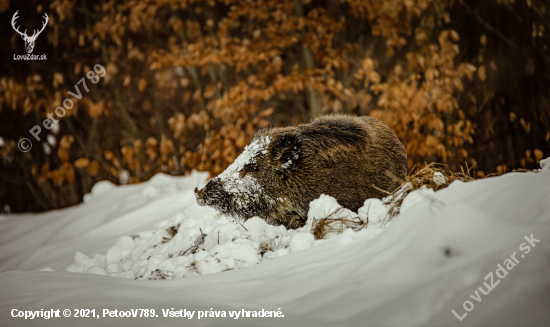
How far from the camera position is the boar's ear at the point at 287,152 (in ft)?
10.2

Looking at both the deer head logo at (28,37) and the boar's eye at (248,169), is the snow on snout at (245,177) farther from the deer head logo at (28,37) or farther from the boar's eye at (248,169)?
the deer head logo at (28,37)

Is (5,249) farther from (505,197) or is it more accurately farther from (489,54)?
(489,54)

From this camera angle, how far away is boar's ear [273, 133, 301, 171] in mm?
3104

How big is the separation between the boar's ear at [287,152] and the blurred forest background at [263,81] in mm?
3122

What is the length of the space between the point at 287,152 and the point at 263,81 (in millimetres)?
4030

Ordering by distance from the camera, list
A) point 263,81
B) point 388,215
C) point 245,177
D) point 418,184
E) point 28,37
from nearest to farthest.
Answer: point 388,215 < point 418,184 < point 245,177 < point 263,81 < point 28,37

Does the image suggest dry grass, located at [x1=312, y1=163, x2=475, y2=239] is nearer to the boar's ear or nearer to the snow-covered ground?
the snow-covered ground

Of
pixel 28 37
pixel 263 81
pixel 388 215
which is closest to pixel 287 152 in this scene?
pixel 388 215

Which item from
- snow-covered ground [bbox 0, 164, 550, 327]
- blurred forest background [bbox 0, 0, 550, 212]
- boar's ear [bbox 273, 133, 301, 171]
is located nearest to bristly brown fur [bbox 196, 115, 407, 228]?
boar's ear [bbox 273, 133, 301, 171]

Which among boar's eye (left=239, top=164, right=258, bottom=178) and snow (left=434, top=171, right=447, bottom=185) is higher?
boar's eye (left=239, top=164, right=258, bottom=178)

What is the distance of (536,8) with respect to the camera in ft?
19.1

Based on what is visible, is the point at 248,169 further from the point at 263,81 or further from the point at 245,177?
the point at 263,81

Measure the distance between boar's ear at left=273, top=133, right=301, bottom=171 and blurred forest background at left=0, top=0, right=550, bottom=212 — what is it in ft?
10.2

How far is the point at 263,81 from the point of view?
6.88 meters
